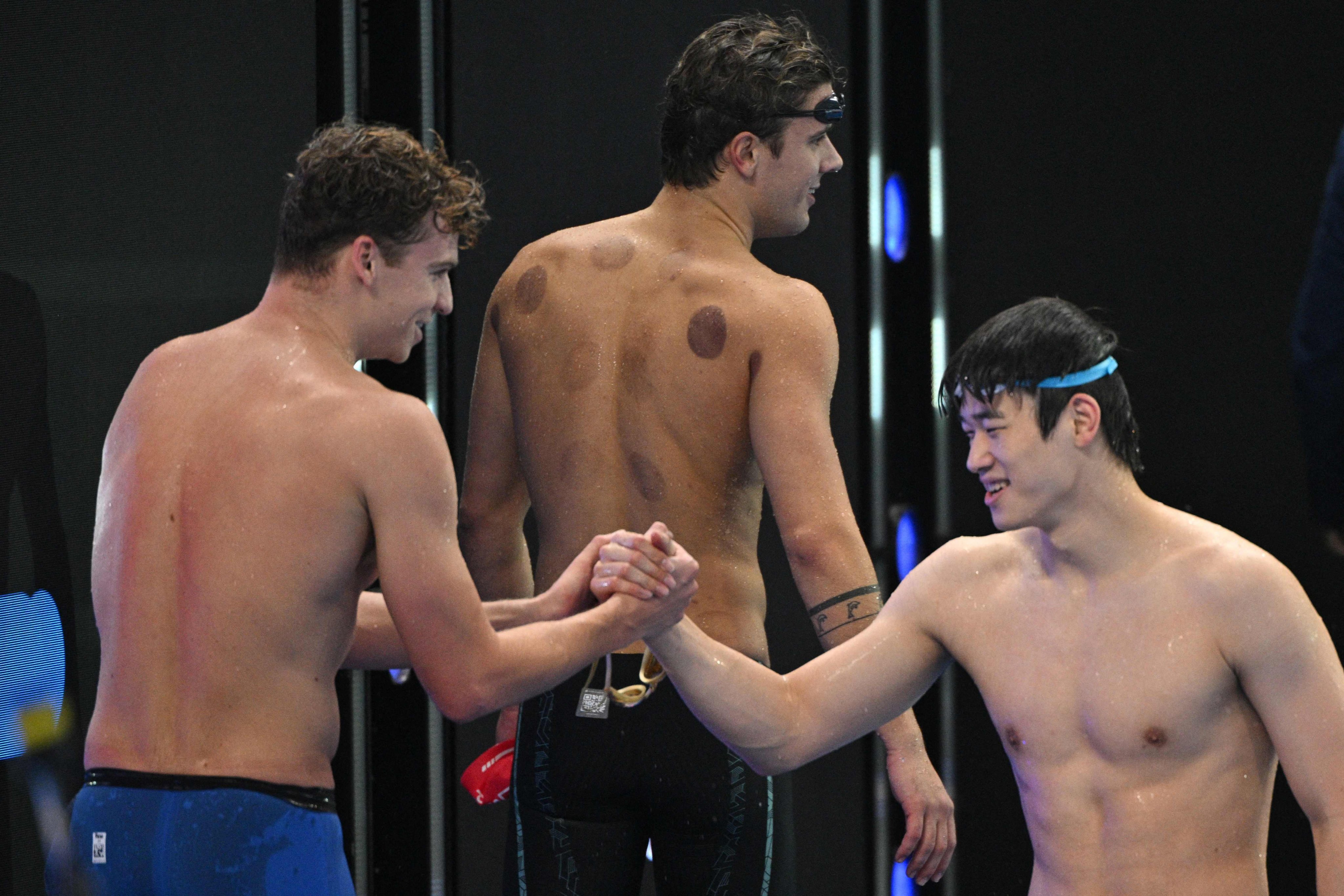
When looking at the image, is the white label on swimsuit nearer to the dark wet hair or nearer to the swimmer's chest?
the swimmer's chest

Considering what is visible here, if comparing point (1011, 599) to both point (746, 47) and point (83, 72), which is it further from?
point (83, 72)

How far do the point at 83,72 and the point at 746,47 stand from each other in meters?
1.34

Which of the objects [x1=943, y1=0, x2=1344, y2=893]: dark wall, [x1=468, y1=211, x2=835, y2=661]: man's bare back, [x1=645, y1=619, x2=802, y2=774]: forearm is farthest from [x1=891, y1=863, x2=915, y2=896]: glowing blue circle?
[x1=645, y1=619, x2=802, y2=774]: forearm

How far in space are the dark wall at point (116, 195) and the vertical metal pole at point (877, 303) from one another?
1.51 m

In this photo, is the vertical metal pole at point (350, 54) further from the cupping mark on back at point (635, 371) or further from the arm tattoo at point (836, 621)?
the arm tattoo at point (836, 621)

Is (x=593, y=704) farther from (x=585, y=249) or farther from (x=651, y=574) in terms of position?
(x=585, y=249)

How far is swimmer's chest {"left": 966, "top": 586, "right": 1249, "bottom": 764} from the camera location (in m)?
2.21

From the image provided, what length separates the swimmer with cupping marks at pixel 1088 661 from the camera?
2170mm

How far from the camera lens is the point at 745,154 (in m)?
2.83

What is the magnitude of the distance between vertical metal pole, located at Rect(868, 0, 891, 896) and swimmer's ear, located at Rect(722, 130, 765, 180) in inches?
46.9

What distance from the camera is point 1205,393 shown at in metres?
3.78

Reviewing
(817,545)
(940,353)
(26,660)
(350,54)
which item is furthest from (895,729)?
(350,54)

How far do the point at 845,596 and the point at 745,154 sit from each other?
865 mm

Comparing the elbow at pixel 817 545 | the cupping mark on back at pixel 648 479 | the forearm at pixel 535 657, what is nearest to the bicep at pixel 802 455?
the elbow at pixel 817 545
